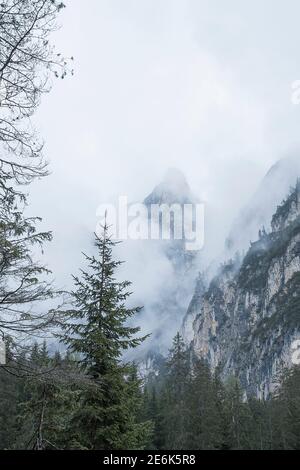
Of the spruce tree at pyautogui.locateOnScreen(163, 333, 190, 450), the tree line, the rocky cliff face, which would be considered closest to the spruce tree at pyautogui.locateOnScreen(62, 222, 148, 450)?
the tree line

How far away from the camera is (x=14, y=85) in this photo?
8250 mm

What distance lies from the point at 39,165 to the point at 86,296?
7540mm

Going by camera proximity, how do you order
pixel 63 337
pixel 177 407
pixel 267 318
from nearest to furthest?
pixel 63 337 → pixel 177 407 → pixel 267 318

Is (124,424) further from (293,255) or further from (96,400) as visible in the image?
(293,255)

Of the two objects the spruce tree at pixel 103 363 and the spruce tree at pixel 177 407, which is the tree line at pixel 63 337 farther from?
the spruce tree at pixel 177 407

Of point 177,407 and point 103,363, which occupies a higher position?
point 103,363

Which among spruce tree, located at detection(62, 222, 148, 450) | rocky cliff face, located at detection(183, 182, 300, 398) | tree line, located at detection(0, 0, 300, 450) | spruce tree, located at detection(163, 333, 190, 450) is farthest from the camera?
rocky cliff face, located at detection(183, 182, 300, 398)

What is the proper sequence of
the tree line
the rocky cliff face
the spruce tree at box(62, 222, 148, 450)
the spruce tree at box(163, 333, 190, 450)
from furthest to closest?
the rocky cliff face < the spruce tree at box(163, 333, 190, 450) < the spruce tree at box(62, 222, 148, 450) < the tree line

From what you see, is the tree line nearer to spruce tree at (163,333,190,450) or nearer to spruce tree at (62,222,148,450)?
spruce tree at (62,222,148,450)

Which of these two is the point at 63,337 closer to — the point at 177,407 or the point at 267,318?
the point at 177,407

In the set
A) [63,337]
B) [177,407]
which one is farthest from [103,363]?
[177,407]

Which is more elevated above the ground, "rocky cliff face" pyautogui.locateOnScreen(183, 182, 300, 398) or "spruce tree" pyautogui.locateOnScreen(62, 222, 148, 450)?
"rocky cliff face" pyautogui.locateOnScreen(183, 182, 300, 398)

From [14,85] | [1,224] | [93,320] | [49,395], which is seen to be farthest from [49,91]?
[93,320]
